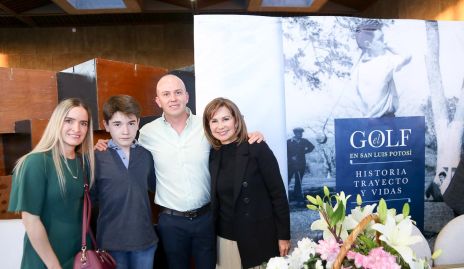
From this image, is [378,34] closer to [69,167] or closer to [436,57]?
[436,57]

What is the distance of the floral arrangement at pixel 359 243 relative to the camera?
2.63 ft

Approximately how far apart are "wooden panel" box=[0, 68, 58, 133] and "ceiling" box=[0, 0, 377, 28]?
9.64ft

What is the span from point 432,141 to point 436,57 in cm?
63

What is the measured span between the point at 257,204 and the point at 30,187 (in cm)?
103

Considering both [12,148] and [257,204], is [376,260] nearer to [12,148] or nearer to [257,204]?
[257,204]

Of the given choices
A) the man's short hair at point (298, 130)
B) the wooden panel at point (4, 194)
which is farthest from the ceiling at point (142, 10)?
the wooden panel at point (4, 194)

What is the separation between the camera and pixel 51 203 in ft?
4.92

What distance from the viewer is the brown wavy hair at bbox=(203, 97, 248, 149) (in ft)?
6.02

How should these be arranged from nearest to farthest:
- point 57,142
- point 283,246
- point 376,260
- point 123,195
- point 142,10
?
point 376,260 < point 57,142 < point 123,195 < point 283,246 < point 142,10

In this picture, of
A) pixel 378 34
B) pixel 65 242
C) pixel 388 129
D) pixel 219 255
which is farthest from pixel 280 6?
pixel 65 242

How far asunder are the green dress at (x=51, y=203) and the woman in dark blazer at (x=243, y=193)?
2.18 ft

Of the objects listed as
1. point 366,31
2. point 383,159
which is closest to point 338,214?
point 383,159

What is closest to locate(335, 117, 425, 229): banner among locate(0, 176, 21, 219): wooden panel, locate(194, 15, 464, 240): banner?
locate(194, 15, 464, 240): banner

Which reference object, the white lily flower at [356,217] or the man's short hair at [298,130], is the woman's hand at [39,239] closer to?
the white lily flower at [356,217]
